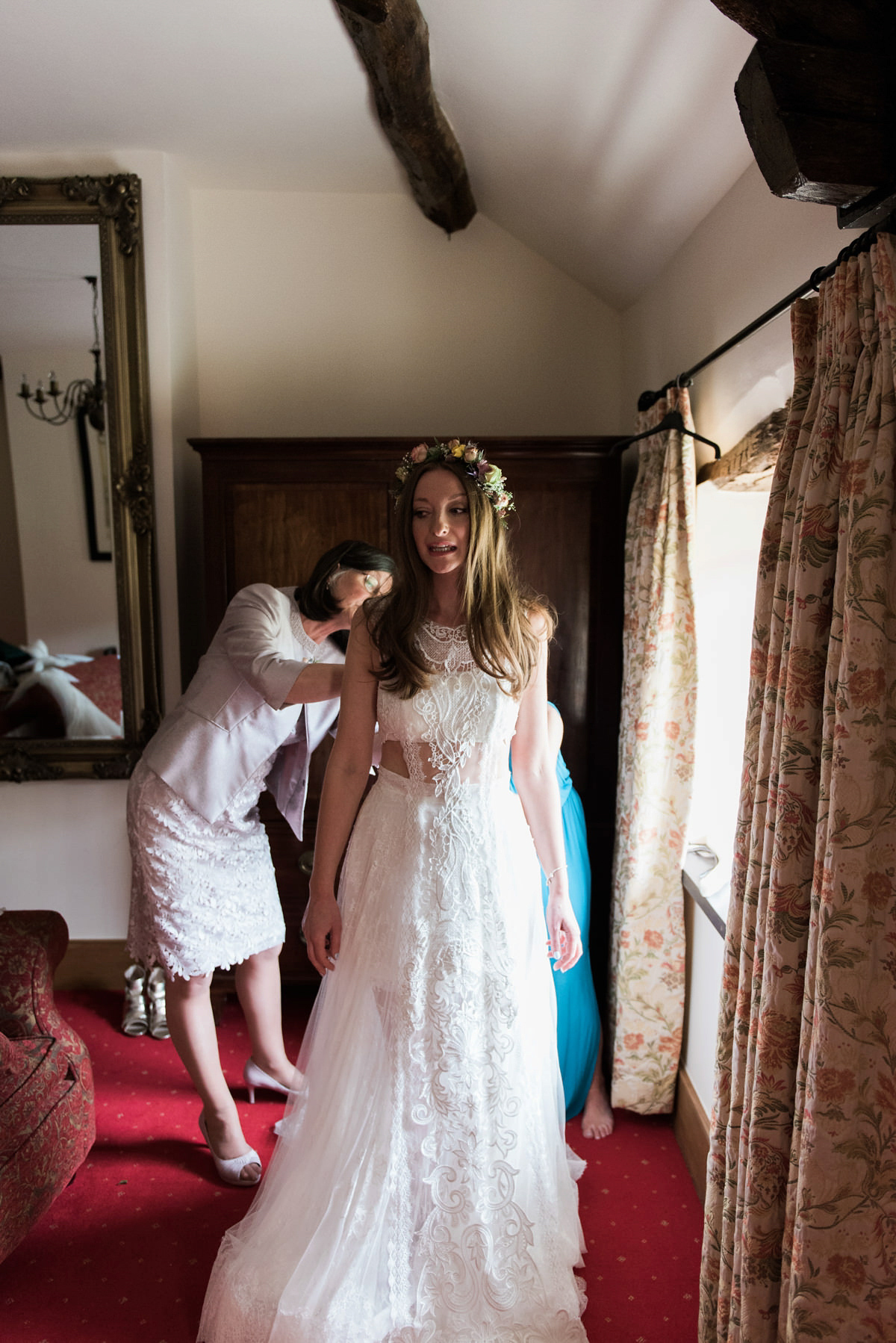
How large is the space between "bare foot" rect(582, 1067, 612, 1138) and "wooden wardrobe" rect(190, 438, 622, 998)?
1.22 feet

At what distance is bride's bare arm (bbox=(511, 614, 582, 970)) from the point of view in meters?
1.88

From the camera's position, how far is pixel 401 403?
10.9 feet

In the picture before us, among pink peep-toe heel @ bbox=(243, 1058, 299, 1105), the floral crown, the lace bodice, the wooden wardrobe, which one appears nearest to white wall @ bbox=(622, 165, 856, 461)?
the wooden wardrobe

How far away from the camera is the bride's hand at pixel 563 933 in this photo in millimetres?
1897

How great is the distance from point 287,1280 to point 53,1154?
663 mm

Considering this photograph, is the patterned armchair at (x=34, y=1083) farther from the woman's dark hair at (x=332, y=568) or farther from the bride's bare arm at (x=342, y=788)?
the woman's dark hair at (x=332, y=568)

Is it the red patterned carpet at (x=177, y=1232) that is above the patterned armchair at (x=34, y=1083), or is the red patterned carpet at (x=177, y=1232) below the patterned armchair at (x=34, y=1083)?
below

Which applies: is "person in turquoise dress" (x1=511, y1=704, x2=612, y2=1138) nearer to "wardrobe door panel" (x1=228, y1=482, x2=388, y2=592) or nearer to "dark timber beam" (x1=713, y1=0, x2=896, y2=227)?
"wardrobe door panel" (x1=228, y1=482, x2=388, y2=592)

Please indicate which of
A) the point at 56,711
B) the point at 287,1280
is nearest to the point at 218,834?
the point at 287,1280

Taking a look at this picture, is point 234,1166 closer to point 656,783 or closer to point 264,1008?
point 264,1008

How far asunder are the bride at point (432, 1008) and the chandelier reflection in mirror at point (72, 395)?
1629 millimetres

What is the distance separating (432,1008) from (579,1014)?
88 cm

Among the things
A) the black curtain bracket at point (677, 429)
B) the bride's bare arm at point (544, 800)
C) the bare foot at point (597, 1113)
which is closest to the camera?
the bride's bare arm at point (544, 800)

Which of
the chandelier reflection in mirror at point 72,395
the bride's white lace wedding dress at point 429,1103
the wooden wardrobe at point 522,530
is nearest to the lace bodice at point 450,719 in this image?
the bride's white lace wedding dress at point 429,1103
